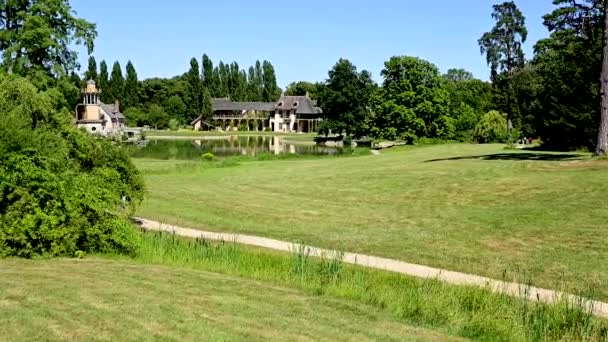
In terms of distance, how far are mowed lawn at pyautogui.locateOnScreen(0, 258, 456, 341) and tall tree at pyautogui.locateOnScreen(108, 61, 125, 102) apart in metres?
116

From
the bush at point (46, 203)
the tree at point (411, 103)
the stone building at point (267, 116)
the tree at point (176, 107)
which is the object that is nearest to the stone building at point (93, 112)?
the tree at point (176, 107)

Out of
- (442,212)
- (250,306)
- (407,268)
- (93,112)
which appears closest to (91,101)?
(93,112)

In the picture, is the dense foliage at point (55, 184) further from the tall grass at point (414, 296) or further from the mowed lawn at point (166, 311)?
the mowed lawn at point (166, 311)

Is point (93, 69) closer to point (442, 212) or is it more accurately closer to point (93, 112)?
point (93, 112)

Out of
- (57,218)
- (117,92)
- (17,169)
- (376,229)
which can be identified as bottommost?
(376,229)

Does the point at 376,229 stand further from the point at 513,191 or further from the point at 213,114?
the point at 213,114

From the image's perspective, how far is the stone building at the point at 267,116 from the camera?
12456cm

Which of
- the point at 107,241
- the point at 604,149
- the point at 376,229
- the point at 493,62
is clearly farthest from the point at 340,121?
the point at 107,241

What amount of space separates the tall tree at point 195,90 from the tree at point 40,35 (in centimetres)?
9989

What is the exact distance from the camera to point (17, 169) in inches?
447

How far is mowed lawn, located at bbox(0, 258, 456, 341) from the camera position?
20.6 ft

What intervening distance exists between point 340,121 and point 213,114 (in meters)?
46.8

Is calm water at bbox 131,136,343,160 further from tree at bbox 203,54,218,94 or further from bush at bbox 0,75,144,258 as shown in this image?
tree at bbox 203,54,218,94

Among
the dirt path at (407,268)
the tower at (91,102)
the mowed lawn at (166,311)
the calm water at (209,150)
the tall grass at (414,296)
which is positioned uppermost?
the tower at (91,102)
